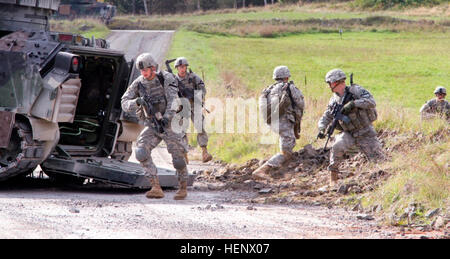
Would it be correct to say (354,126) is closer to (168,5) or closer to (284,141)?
(284,141)

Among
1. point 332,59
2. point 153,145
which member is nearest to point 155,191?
point 153,145

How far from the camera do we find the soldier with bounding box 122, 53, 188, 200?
10.4 m

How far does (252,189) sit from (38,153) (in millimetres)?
3072

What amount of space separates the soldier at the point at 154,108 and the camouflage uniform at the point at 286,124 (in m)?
2.26

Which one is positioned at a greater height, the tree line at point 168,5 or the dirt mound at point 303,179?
the dirt mound at point 303,179

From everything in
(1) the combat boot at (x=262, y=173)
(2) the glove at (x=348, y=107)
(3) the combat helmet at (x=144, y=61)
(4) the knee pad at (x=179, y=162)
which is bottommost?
(1) the combat boot at (x=262, y=173)

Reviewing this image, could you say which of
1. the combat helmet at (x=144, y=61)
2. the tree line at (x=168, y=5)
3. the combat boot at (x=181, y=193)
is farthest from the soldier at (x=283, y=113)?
the tree line at (x=168, y=5)

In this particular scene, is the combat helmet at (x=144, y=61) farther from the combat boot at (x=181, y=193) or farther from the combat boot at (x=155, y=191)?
the combat boot at (x=181, y=193)

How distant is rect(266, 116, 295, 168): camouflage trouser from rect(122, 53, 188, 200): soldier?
7.24ft

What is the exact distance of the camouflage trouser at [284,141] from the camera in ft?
41.0

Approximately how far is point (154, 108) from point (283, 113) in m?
2.66

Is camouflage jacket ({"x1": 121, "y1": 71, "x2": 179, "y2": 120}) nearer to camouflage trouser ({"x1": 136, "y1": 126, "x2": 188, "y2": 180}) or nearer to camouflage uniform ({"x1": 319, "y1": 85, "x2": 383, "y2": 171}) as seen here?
camouflage trouser ({"x1": 136, "y1": 126, "x2": 188, "y2": 180})

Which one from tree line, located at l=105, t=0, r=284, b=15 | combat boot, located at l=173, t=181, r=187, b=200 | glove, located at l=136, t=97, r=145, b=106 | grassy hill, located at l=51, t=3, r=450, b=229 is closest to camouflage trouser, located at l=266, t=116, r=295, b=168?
grassy hill, located at l=51, t=3, r=450, b=229

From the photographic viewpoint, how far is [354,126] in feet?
36.4
